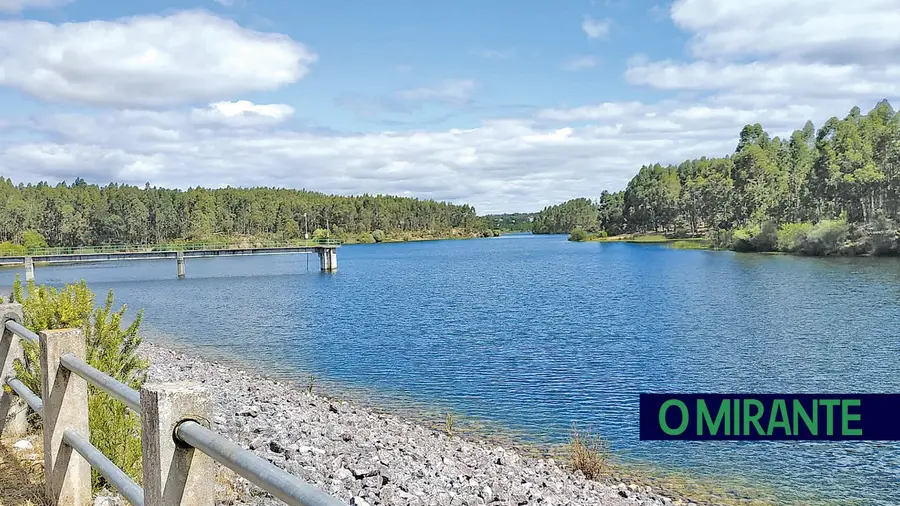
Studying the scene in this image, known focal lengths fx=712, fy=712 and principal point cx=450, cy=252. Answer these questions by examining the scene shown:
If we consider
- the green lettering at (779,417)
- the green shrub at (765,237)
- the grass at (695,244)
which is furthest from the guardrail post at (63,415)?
the grass at (695,244)

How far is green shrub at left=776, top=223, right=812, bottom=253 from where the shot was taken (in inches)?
3413

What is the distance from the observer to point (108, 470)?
15.1 ft

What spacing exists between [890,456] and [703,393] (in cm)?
603

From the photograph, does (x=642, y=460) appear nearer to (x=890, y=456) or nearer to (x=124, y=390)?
(x=890, y=456)

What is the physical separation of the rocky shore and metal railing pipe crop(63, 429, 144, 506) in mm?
2716

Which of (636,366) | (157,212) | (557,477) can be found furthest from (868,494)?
(157,212)

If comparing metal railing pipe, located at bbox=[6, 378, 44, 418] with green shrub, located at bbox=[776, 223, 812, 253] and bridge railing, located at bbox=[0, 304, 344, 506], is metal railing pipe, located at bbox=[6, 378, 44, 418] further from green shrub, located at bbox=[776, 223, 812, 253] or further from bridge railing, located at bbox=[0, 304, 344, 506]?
green shrub, located at bbox=[776, 223, 812, 253]

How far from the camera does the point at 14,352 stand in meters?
7.16

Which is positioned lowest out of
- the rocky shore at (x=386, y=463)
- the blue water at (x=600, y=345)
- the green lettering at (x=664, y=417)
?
the green lettering at (x=664, y=417)

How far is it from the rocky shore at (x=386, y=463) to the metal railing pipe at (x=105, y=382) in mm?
3174

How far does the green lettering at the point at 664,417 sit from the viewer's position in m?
17.2

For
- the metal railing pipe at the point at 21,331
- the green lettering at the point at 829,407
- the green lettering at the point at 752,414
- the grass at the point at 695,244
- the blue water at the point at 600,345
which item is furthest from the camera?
the grass at the point at 695,244

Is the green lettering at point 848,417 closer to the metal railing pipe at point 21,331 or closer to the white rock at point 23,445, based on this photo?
the white rock at point 23,445

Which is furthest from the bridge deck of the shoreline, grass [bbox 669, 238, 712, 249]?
the shoreline
